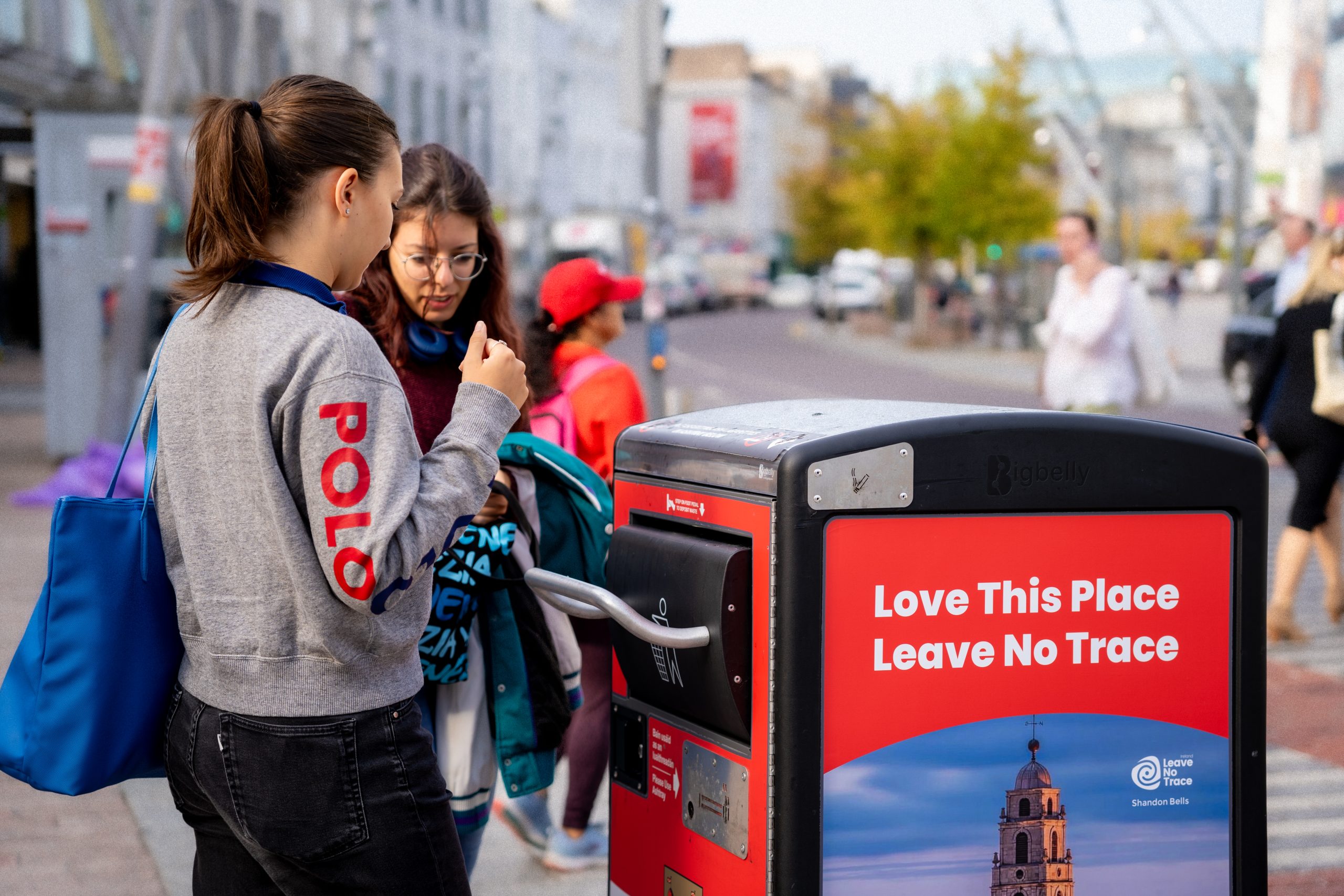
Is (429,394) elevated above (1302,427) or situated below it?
above

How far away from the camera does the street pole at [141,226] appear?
34.9 feet

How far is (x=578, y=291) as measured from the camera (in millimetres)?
4133

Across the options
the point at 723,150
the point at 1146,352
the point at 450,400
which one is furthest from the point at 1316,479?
the point at 723,150

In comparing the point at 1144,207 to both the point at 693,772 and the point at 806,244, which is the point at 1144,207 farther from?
the point at 693,772

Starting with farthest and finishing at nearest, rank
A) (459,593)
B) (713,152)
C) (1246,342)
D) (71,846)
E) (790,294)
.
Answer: (713,152) < (790,294) < (1246,342) < (71,846) < (459,593)

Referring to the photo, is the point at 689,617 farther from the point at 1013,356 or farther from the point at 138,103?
the point at 1013,356

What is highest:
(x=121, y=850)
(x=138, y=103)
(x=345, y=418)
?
(x=138, y=103)

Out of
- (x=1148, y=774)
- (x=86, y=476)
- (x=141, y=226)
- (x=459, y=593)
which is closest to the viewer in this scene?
(x=1148, y=774)

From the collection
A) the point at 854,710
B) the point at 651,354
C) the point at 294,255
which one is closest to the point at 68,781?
the point at 294,255

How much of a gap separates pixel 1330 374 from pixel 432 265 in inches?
184

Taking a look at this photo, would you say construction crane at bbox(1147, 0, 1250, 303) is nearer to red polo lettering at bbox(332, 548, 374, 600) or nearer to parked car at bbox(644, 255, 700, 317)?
red polo lettering at bbox(332, 548, 374, 600)

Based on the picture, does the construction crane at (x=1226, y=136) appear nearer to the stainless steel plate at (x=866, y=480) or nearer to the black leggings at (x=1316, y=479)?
the black leggings at (x=1316, y=479)

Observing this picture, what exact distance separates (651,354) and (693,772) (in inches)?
336

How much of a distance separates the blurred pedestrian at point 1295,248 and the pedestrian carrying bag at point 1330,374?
163 inches
